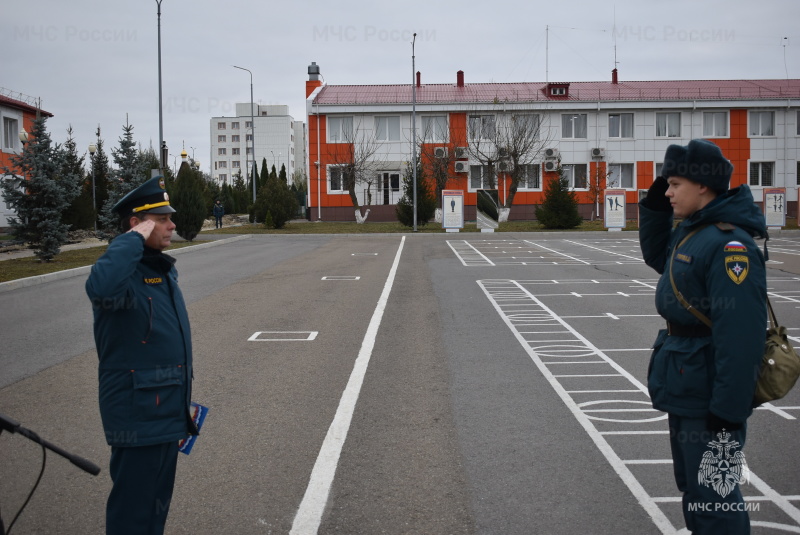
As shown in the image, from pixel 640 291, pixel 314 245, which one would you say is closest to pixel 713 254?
pixel 640 291

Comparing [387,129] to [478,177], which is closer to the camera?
[387,129]

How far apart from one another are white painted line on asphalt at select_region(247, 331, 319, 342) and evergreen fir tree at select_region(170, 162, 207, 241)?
2387 cm

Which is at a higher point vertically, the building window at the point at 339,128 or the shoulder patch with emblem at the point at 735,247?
the building window at the point at 339,128

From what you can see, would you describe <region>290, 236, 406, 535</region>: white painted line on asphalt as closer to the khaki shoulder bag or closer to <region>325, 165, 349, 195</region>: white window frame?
the khaki shoulder bag

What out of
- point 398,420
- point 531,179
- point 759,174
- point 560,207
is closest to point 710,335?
point 398,420

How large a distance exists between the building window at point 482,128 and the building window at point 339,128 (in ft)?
27.2

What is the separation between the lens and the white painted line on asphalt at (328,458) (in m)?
4.35

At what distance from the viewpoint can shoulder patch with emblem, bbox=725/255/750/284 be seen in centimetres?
322

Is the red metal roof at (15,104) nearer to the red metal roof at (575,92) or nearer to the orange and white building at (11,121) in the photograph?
the orange and white building at (11,121)

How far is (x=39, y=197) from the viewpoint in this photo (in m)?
24.2

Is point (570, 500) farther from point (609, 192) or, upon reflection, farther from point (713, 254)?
point (609, 192)

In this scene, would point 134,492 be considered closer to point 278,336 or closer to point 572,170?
point 278,336

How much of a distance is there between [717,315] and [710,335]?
19 cm

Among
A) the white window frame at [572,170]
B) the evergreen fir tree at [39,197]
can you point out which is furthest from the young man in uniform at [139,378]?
the white window frame at [572,170]
